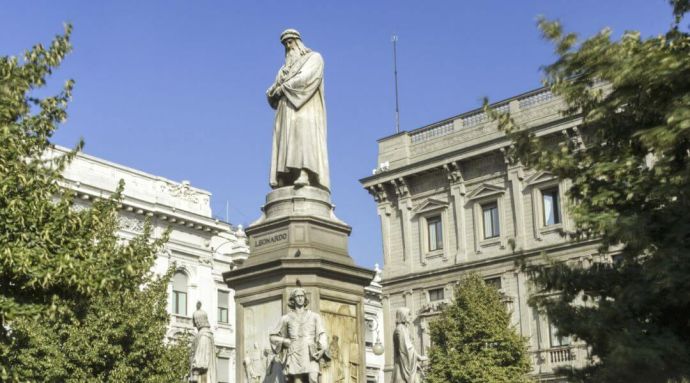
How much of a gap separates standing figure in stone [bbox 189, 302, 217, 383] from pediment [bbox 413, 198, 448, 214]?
95.0 ft

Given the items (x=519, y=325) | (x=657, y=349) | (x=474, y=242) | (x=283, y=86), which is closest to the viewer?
(x=657, y=349)

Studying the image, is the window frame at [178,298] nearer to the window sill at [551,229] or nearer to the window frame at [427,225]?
the window frame at [427,225]

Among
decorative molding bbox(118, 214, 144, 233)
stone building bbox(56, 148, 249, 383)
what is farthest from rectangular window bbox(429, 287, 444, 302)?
decorative molding bbox(118, 214, 144, 233)

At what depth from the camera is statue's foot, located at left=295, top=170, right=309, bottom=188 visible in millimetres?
15680

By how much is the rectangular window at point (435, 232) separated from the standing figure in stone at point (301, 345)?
32262 millimetres

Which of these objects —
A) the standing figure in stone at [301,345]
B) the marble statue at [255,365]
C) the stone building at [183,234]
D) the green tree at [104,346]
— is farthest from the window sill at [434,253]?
the standing figure in stone at [301,345]

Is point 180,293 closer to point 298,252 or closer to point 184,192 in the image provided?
point 184,192

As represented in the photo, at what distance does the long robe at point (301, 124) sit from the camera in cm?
1584

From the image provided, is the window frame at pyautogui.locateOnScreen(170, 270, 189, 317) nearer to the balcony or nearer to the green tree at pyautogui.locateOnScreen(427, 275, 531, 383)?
the green tree at pyautogui.locateOnScreen(427, 275, 531, 383)

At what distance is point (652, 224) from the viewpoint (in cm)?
1286

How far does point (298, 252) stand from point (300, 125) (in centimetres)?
232

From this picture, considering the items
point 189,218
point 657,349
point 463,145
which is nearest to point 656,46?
point 657,349

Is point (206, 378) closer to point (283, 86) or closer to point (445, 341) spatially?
point (283, 86)

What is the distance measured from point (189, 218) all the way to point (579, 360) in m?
18.6
